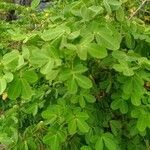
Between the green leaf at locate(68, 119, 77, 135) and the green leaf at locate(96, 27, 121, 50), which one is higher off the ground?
the green leaf at locate(96, 27, 121, 50)

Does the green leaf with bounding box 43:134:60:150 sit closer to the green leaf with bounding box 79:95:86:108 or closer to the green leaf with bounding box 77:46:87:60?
the green leaf with bounding box 79:95:86:108

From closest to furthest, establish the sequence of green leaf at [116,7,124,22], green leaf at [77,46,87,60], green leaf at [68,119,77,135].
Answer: green leaf at [77,46,87,60]
green leaf at [68,119,77,135]
green leaf at [116,7,124,22]

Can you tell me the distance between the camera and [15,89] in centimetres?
175

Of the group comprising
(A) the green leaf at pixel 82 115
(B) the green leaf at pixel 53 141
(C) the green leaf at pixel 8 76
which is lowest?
(B) the green leaf at pixel 53 141

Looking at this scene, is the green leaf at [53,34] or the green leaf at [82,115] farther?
the green leaf at [82,115]

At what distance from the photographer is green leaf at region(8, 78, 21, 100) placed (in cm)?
175

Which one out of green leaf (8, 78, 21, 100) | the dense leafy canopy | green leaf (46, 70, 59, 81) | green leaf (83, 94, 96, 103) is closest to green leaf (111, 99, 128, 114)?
the dense leafy canopy

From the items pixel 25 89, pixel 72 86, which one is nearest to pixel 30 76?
pixel 25 89

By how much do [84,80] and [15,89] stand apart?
29 cm

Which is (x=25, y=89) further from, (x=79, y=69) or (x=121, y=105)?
(x=121, y=105)

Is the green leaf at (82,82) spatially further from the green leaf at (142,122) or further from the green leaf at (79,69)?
the green leaf at (142,122)

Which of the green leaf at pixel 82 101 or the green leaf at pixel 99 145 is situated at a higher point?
the green leaf at pixel 82 101

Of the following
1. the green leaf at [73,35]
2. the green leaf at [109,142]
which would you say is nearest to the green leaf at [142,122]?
the green leaf at [109,142]

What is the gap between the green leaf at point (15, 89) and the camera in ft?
5.74
